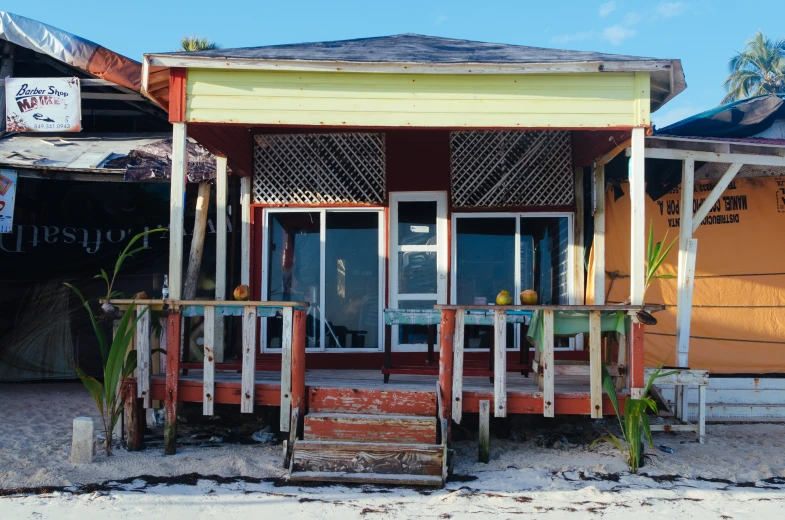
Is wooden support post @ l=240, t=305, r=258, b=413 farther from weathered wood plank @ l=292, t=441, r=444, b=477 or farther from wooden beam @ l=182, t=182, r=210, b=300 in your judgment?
wooden beam @ l=182, t=182, r=210, b=300

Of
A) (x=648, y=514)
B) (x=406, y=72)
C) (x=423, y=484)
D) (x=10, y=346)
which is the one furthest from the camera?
(x=10, y=346)

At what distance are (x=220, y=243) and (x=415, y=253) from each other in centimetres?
230

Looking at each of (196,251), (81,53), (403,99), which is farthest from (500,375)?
(81,53)

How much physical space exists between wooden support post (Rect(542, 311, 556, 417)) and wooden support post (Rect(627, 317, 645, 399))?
0.67m

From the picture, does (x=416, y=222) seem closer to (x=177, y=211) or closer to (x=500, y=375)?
(x=500, y=375)

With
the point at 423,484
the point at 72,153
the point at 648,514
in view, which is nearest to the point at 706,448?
the point at 648,514

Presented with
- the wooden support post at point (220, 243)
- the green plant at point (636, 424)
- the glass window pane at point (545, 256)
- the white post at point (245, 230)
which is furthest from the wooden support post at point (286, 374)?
the glass window pane at point (545, 256)

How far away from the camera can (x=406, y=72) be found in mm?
6438

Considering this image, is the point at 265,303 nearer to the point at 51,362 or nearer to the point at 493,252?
the point at 493,252

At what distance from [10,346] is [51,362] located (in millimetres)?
580

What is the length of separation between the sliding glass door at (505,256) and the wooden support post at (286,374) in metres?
2.81

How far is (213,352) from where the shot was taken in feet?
20.8

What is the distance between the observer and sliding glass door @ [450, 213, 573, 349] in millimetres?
8555

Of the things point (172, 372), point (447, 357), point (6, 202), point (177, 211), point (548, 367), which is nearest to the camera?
point (548, 367)
